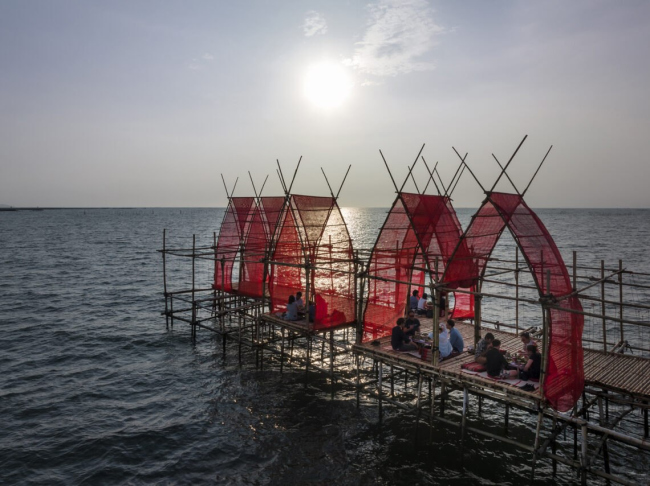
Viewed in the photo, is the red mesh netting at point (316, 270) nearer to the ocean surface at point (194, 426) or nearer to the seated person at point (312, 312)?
the seated person at point (312, 312)

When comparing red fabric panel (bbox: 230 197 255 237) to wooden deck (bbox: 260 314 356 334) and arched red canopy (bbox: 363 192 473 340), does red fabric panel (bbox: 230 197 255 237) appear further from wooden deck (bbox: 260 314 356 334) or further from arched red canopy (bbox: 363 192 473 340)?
arched red canopy (bbox: 363 192 473 340)

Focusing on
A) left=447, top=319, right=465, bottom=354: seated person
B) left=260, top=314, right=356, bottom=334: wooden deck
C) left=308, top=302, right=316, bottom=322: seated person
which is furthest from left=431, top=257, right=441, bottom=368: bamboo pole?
left=308, top=302, right=316, bottom=322: seated person

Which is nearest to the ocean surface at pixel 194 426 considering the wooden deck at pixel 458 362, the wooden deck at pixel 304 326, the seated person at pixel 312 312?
the wooden deck at pixel 458 362

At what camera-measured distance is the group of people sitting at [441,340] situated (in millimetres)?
13586

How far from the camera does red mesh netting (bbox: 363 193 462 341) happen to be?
1603 centimetres

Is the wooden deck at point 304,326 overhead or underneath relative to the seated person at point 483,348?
underneath

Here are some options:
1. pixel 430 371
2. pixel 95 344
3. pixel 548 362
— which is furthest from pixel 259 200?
pixel 548 362

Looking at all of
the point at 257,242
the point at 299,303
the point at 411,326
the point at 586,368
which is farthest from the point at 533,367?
the point at 257,242

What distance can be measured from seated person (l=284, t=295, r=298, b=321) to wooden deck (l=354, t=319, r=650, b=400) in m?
3.53

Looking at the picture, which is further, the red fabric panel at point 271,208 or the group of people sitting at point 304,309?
the red fabric panel at point 271,208

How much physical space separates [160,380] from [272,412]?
19.8 ft

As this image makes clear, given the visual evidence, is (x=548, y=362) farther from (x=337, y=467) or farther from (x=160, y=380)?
(x=160, y=380)

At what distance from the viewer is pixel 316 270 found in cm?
2005

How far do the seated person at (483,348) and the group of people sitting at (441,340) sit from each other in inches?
25.7
